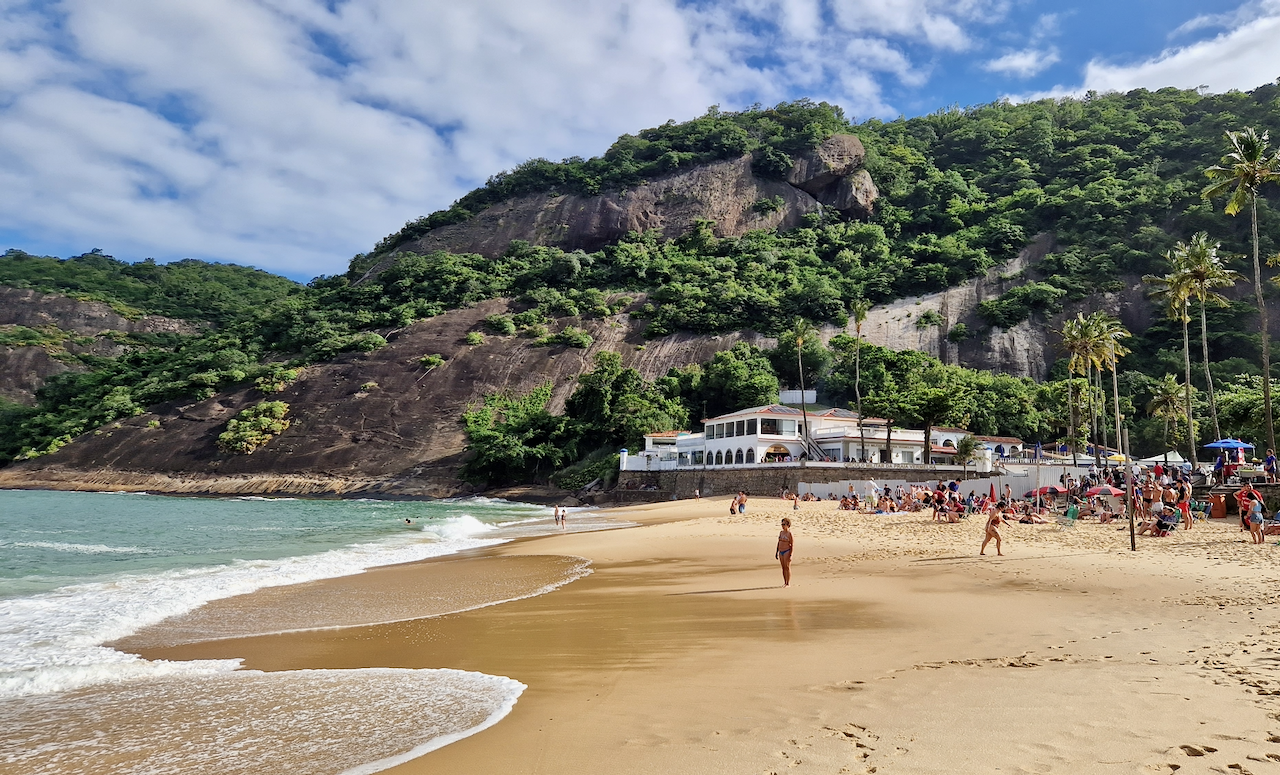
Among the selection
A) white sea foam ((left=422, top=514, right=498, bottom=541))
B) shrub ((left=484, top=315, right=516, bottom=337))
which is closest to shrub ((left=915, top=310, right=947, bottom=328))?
shrub ((left=484, top=315, right=516, bottom=337))

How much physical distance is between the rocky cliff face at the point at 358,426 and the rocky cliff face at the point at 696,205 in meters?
27.1

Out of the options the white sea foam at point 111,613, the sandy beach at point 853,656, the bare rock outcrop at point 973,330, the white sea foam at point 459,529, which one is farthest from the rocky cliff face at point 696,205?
the sandy beach at point 853,656

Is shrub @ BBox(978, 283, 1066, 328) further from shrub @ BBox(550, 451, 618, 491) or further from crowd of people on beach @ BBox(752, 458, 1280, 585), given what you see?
shrub @ BBox(550, 451, 618, 491)

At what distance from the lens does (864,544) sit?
711 inches

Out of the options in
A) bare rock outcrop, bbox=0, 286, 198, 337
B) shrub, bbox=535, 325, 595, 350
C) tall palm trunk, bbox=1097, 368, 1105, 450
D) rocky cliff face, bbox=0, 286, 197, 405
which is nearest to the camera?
tall palm trunk, bbox=1097, 368, 1105, 450

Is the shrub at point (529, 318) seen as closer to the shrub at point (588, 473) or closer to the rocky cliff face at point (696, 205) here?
the rocky cliff face at point (696, 205)

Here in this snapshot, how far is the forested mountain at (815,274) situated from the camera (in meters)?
63.1

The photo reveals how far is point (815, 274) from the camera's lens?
8750 cm

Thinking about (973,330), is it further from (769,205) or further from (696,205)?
(696,205)

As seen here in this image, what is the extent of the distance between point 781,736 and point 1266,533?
1784cm

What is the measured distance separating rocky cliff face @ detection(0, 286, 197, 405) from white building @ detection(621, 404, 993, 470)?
8506 cm

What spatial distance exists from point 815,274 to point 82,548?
7855cm

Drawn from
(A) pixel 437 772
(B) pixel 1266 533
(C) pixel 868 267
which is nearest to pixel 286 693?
(A) pixel 437 772

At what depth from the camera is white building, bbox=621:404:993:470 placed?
164 ft
